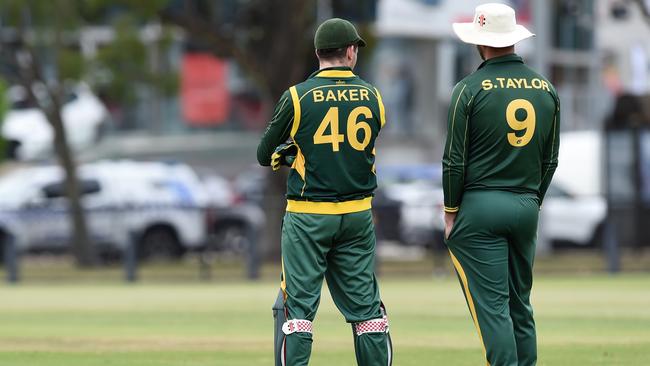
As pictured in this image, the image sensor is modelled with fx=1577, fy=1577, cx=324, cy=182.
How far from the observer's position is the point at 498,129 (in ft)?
28.1

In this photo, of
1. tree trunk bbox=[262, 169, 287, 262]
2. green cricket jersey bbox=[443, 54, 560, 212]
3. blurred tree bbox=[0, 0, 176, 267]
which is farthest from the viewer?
blurred tree bbox=[0, 0, 176, 267]

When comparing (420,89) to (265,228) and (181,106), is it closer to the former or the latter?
(181,106)

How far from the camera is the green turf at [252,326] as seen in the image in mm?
11914

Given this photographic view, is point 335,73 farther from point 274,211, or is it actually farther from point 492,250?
point 274,211

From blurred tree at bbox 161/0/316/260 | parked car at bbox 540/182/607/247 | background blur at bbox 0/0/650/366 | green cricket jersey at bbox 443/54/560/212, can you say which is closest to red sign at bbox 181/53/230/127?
background blur at bbox 0/0/650/366

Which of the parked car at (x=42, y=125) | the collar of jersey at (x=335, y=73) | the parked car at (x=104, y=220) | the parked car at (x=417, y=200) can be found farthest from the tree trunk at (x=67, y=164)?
the collar of jersey at (x=335, y=73)

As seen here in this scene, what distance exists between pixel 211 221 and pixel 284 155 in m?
18.6

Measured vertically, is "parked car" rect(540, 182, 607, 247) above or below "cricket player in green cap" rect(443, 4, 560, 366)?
below

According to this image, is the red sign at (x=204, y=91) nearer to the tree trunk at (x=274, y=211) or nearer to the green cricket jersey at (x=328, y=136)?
the tree trunk at (x=274, y=211)

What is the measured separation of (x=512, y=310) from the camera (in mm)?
8922

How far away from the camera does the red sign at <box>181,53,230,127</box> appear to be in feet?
160

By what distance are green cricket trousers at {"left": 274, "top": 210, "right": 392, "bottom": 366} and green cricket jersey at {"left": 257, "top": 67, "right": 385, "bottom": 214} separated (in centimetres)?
10

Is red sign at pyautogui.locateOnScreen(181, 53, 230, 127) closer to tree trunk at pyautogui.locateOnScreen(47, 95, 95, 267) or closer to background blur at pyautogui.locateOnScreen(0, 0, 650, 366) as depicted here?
background blur at pyautogui.locateOnScreen(0, 0, 650, 366)

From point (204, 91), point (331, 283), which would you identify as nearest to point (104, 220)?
point (331, 283)
